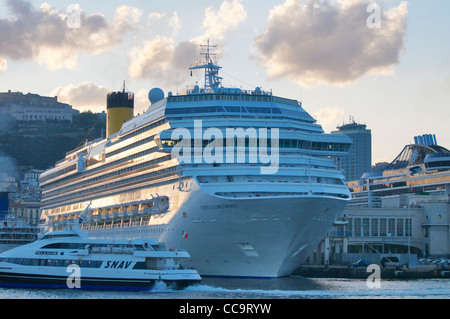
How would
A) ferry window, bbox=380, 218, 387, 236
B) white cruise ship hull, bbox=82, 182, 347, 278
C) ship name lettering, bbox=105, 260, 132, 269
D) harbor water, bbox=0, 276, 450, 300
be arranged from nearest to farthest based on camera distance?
1. harbor water, bbox=0, 276, 450, 300
2. ship name lettering, bbox=105, 260, 132, 269
3. white cruise ship hull, bbox=82, 182, 347, 278
4. ferry window, bbox=380, 218, 387, 236

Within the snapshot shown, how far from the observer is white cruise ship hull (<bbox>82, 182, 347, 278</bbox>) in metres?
56.9

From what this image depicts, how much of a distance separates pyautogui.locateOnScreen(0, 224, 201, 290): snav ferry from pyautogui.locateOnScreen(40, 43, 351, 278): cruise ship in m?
4.43

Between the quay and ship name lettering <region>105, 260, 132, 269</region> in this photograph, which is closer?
ship name lettering <region>105, 260, 132, 269</region>

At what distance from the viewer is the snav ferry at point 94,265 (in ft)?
176

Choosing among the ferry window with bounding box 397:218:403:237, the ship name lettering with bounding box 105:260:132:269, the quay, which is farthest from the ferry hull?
the ferry window with bounding box 397:218:403:237

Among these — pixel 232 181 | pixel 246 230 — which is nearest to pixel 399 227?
pixel 232 181

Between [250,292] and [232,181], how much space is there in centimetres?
1039

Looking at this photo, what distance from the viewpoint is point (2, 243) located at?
87250 millimetres

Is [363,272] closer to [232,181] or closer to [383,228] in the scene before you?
[383,228]

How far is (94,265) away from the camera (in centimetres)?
5519

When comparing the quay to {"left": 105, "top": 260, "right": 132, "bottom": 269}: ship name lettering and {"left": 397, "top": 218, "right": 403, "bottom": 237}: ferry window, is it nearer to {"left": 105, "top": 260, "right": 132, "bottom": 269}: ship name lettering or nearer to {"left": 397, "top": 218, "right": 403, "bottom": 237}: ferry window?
{"left": 397, "top": 218, "right": 403, "bottom": 237}: ferry window

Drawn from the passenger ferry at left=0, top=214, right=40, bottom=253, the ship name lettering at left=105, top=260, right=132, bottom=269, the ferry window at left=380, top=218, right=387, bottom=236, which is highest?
the ferry window at left=380, top=218, right=387, bottom=236
